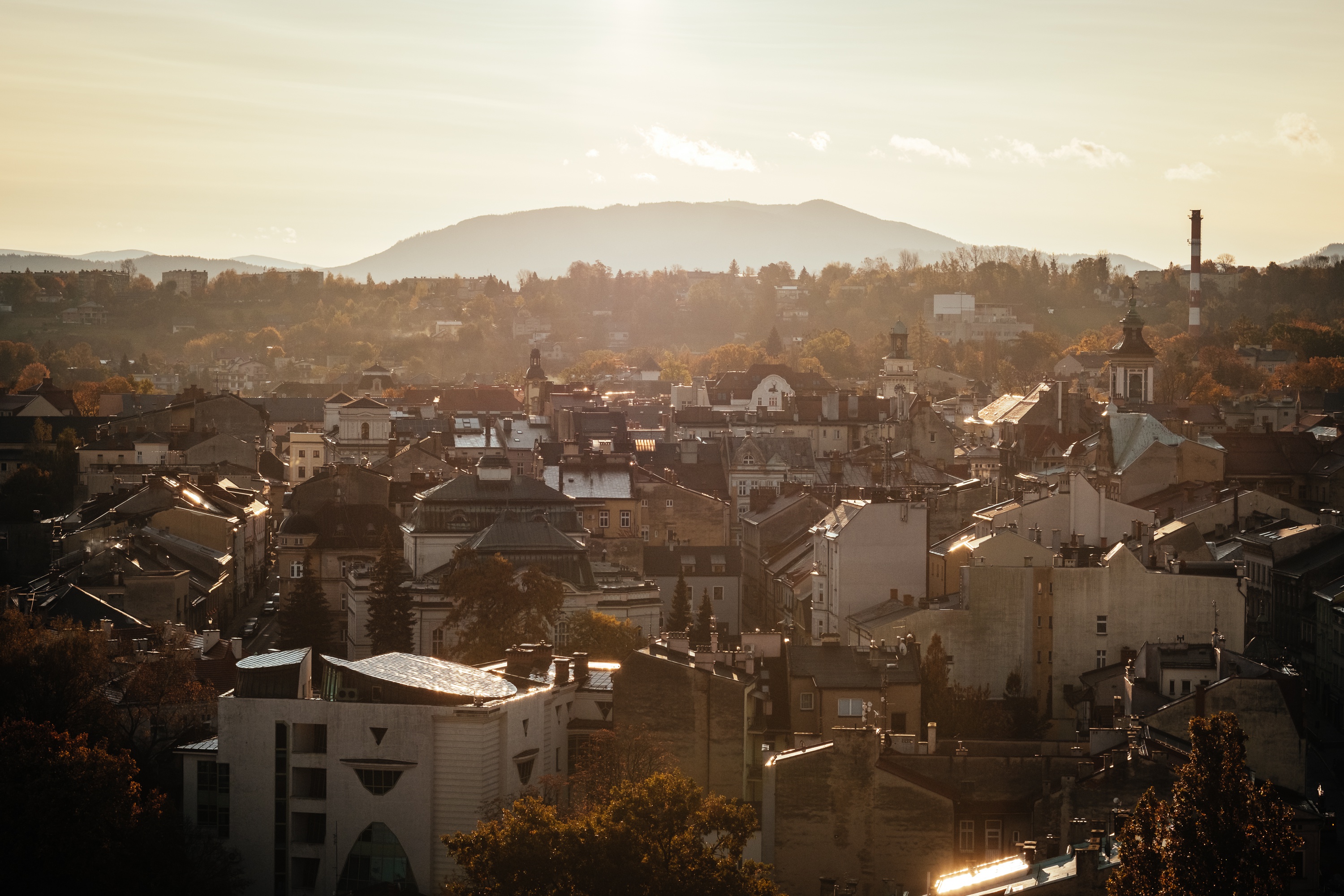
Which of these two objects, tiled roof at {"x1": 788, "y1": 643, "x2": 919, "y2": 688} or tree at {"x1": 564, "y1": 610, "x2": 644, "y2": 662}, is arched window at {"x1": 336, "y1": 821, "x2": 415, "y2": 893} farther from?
tree at {"x1": 564, "y1": 610, "x2": 644, "y2": 662}

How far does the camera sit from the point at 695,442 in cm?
9225

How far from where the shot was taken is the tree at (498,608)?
4575 centimetres

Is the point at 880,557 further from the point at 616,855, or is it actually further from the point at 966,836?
the point at 616,855

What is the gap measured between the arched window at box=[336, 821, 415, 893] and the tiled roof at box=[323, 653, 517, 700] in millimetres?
2686

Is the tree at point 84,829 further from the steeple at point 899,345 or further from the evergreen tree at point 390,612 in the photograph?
the steeple at point 899,345

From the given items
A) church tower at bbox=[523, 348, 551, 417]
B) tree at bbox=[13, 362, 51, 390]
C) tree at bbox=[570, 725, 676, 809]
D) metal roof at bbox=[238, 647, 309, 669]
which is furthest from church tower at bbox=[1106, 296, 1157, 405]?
tree at bbox=[13, 362, 51, 390]

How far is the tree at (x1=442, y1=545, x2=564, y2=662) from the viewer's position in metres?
45.8

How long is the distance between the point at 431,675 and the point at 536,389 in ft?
331

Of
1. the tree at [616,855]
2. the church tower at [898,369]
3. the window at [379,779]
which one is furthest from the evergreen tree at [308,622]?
the church tower at [898,369]

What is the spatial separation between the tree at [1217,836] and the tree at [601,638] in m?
23.7

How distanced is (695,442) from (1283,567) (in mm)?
38307

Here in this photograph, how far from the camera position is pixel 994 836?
3316 centimetres

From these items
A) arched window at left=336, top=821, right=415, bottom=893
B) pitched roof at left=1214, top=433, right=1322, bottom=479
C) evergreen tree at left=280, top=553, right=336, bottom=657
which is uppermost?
pitched roof at left=1214, top=433, right=1322, bottom=479

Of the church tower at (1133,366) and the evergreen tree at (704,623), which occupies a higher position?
the church tower at (1133,366)
